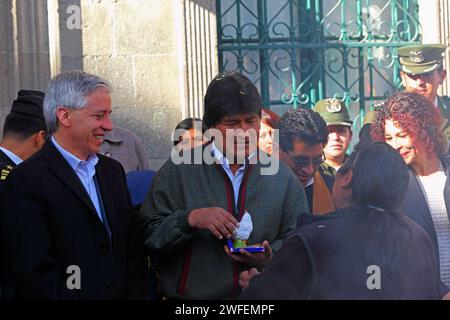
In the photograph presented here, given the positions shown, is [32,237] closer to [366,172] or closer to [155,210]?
[155,210]

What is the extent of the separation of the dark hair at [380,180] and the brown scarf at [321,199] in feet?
5.45

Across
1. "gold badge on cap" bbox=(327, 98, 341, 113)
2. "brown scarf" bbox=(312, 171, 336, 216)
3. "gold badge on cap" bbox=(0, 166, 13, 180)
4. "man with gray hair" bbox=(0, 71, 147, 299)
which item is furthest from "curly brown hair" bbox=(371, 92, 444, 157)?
"gold badge on cap" bbox=(0, 166, 13, 180)

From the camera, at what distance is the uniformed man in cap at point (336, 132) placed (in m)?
6.70

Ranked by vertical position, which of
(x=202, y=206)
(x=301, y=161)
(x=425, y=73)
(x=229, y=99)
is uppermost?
(x=425, y=73)

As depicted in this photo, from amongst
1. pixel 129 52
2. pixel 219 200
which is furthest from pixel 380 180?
pixel 129 52


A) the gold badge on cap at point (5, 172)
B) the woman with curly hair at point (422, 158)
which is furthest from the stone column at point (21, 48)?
the woman with curly hair at point (422, 158)

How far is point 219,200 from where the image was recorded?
4.49m

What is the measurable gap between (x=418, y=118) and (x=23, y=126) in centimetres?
204

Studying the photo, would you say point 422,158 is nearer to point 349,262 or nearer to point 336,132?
point 349,262

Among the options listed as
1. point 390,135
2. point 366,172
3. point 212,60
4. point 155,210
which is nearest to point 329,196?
point 390,135

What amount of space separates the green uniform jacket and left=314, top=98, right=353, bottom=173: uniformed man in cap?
82.3 inches

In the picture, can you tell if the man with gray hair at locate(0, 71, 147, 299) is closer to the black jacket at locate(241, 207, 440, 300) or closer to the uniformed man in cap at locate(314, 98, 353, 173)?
the black jacket at locate(241, 207, 440, 300)

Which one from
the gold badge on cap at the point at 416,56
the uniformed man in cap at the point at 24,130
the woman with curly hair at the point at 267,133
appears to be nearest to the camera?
the uniformed man in cap at the point at 24,130

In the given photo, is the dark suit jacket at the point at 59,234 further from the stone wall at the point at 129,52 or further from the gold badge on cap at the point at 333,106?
the stone wall at the point at 129,52
